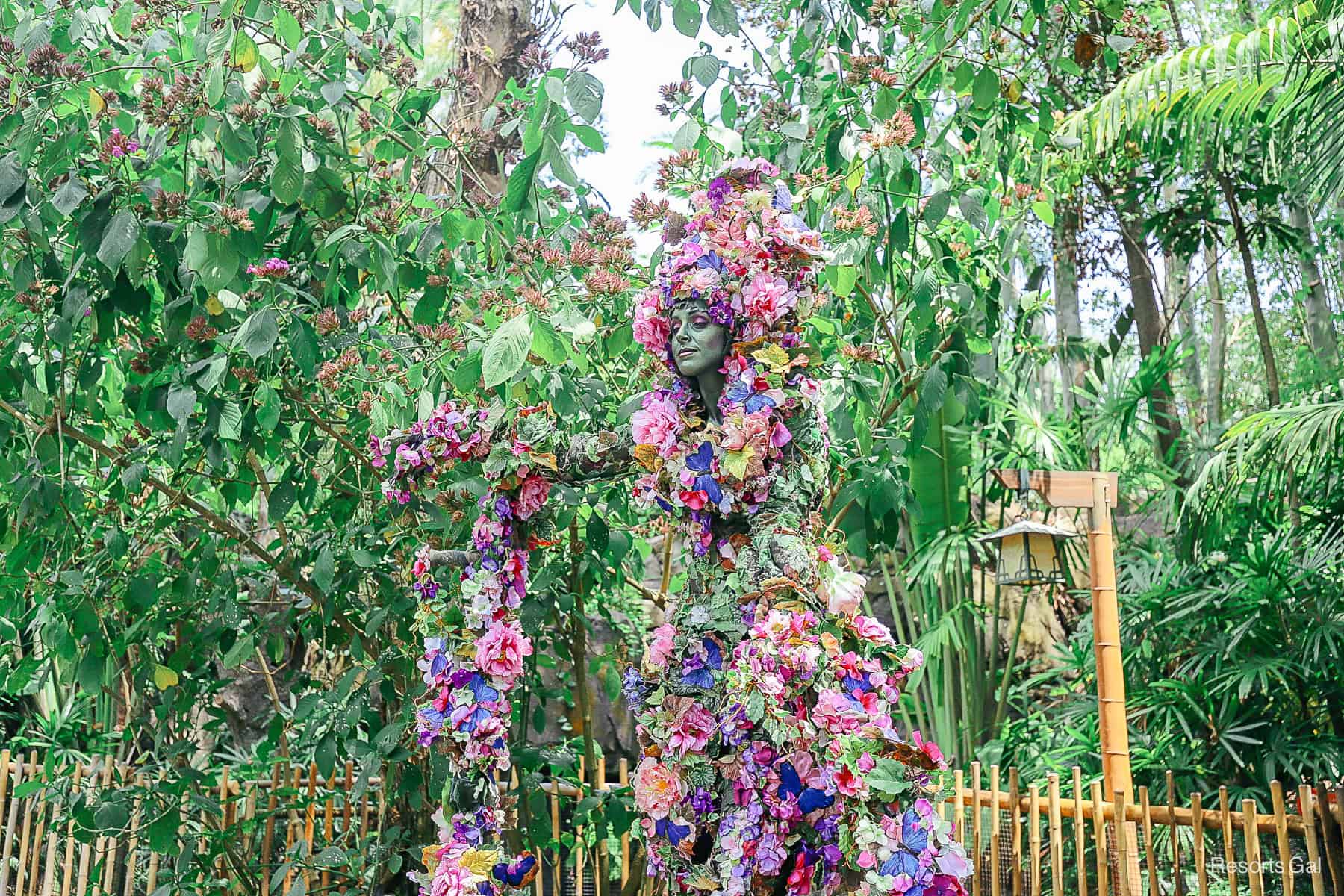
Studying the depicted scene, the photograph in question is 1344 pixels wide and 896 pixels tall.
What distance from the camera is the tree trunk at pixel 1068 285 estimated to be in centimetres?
746

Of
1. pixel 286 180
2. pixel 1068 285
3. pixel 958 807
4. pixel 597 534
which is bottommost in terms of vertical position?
pixel 958 807

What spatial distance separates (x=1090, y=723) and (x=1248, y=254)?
2.48 meters

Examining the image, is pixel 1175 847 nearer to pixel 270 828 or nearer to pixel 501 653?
pixel 501 653

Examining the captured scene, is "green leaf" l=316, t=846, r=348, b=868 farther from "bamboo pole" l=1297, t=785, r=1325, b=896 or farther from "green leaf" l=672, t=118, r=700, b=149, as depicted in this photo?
"bamboo pole" l=1297, t=785, r=1325, b=896

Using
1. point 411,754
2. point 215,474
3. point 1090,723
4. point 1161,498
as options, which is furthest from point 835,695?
point 1161,498

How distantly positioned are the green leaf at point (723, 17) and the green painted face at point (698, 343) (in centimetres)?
56

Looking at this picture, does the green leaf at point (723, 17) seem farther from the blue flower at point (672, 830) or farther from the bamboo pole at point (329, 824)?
the bamboo pole at point (329, 824)

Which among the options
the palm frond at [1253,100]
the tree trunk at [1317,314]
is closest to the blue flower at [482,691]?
the palm frond at [1253,100]

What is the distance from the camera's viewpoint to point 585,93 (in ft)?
6.77

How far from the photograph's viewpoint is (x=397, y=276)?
2.52 meters

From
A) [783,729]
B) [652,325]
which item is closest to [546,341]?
[652,325]

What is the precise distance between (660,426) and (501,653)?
1.83 ft

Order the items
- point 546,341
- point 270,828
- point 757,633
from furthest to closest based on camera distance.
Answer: point 270,828 < point 546,341 < point 757,633

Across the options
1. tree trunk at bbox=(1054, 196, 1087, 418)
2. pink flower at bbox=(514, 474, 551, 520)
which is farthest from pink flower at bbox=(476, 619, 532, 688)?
tree trunk at bbox=(1054, 196, 1087, 418)
